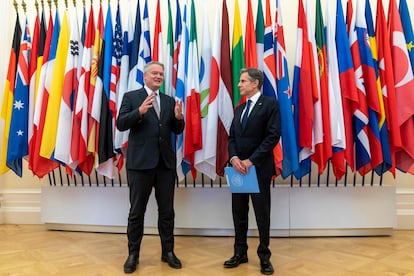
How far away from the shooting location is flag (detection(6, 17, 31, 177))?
3164 millimetres

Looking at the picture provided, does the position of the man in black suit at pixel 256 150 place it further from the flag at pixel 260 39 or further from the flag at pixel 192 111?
the flag at pixel 260 39

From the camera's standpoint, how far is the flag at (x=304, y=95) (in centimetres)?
276

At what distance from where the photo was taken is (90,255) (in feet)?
8.17

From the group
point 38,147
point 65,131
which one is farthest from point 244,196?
point 38,147

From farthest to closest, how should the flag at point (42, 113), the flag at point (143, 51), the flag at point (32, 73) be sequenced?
the flag at point (32, 73) < the flag at point (42, 113) < the flag at point (143, 51)

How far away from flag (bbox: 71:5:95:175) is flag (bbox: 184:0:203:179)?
0.91 meters

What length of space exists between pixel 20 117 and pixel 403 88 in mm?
3464

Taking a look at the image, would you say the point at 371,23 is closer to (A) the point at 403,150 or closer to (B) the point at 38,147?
(A) the point at 403,150

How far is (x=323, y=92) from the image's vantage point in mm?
2795

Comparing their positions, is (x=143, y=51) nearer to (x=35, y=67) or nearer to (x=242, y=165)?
(x=35, y=67)

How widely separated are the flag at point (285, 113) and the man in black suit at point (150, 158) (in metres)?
0.97

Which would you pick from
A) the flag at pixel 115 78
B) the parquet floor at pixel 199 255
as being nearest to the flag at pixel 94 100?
the flag at pixel 115 78

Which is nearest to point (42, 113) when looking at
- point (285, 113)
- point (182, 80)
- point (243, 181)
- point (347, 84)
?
point (182, 80)

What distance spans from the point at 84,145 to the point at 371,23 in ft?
9.00
